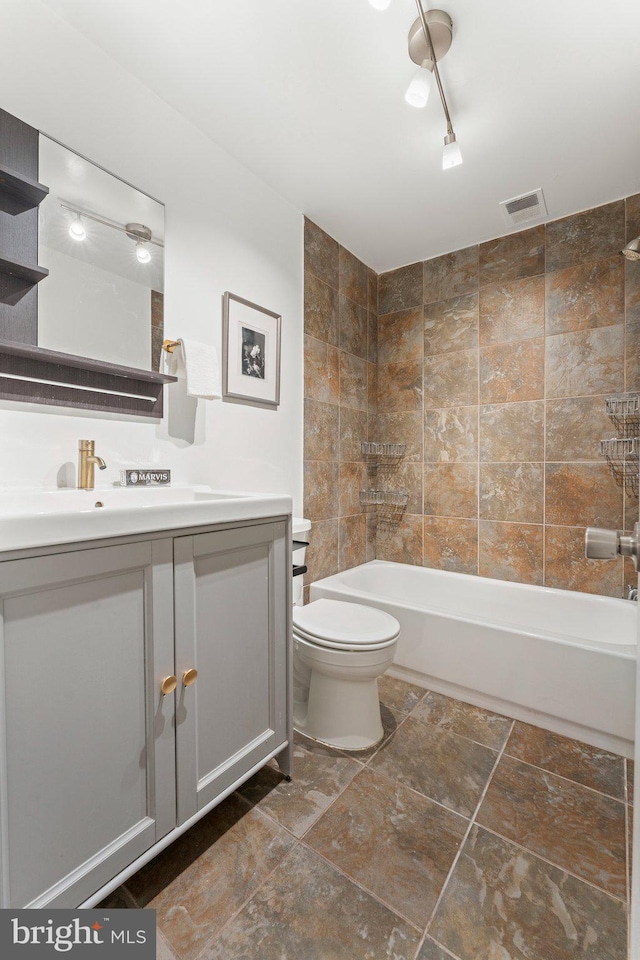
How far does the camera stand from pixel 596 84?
1546mm

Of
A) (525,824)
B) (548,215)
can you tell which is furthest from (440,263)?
(525,824)

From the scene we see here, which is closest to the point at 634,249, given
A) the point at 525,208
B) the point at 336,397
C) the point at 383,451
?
the point at 525,208

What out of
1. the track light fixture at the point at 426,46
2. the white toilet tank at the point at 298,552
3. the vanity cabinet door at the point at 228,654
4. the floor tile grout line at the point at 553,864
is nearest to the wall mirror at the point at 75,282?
the vanity cabinet door at the point at 228,654

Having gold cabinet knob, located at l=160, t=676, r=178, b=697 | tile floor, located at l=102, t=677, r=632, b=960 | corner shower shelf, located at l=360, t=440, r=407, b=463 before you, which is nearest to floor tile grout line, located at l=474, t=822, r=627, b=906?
tile floor, located at l=102, t=677, r=632, b=960

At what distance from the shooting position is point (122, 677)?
948mm

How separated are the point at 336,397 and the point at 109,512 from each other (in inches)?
75.1

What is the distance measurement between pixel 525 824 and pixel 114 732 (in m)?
1.24

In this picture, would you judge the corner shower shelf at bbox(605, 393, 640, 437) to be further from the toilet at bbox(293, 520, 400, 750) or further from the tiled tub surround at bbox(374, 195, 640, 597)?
the toilet at bbox(293, 520, 400, 750)

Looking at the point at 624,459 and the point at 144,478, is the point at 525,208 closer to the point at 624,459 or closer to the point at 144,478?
the point at 624,459

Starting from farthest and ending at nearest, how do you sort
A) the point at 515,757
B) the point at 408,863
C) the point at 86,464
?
the point at 515,757 < the point at 86,464 < the point at 408,863

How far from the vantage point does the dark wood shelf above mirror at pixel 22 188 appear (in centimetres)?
117

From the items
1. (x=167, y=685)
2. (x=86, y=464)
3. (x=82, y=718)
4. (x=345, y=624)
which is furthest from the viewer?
(x=345, y=624)

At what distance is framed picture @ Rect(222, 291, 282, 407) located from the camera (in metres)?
1.89

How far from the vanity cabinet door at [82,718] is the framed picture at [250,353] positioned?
1.10 meters
